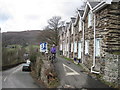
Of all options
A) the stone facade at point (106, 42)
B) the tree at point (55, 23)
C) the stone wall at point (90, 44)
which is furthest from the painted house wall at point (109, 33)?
the tree at point (55, 23)

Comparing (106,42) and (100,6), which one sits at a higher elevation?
(100,6)

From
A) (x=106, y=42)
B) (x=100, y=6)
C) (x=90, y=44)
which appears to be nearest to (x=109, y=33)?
(x=106, y=42)

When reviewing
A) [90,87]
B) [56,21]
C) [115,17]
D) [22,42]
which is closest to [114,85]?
[90,87]

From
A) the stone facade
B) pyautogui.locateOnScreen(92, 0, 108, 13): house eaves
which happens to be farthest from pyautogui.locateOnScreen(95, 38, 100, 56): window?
pyautogui.locateOnScreen(92, 0, 108, 13): house eaves

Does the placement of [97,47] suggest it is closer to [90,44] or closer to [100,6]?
[90,44]

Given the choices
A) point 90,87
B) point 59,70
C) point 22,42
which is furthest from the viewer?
point 22,42

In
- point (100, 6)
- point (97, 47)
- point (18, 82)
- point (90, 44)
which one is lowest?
point (18, 82)

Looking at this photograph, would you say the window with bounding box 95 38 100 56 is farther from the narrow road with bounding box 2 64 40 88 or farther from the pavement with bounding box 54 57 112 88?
the narrow road with bounding box 2 64 40 88

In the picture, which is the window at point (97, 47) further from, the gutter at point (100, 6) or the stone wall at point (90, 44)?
the gutter at point (100, 6)

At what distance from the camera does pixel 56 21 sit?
51562mm

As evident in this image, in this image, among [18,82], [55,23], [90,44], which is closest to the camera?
[90,44]

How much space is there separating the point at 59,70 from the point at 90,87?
14.9ft

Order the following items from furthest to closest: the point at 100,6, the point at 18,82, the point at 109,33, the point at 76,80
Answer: the point at 18,82
the point at 100,6
the point at 109,33
the point at 76,80

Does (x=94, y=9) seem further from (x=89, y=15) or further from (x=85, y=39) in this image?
(x=85, y=39)
